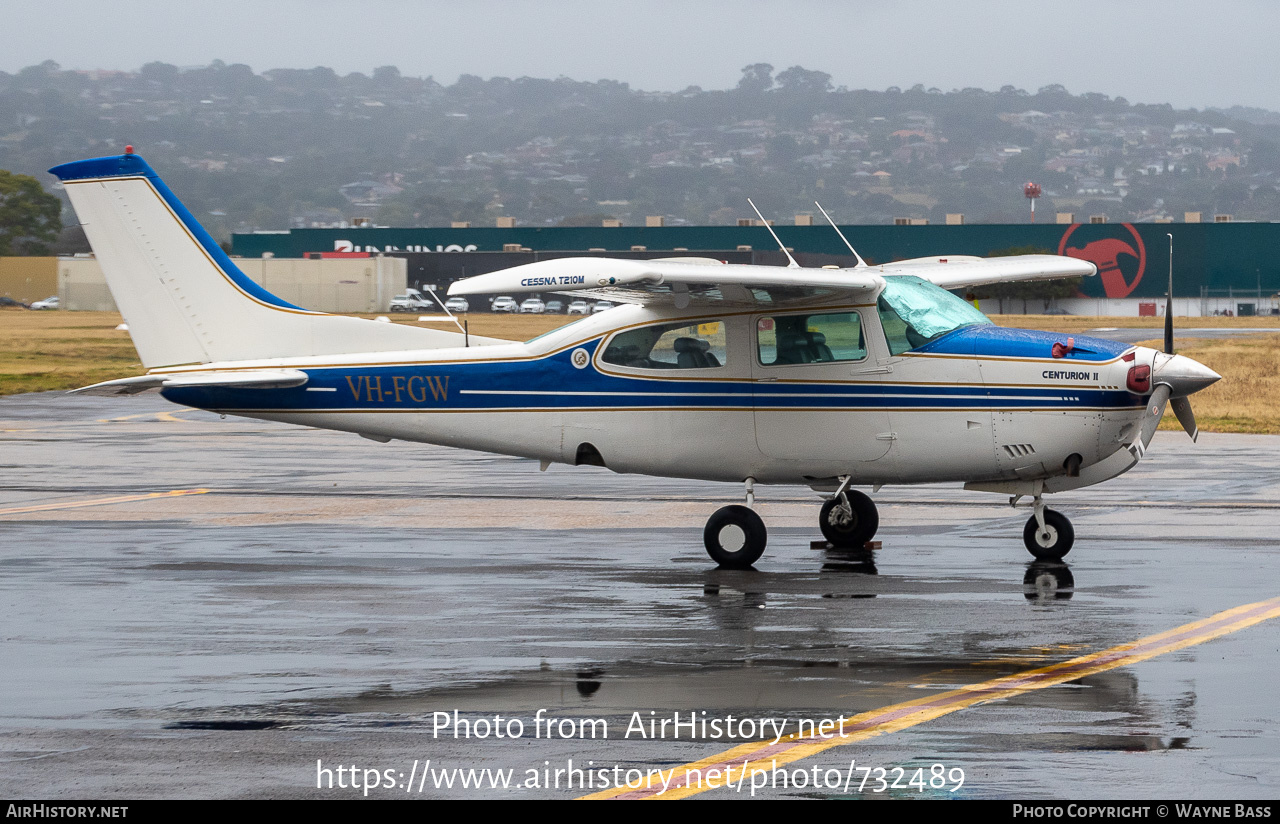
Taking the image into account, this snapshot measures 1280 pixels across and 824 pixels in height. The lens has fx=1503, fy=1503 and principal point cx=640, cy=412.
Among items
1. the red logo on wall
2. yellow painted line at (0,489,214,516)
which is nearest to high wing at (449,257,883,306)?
yellow painted line at (0,489,214,516)

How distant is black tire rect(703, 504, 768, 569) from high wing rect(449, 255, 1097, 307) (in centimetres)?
174

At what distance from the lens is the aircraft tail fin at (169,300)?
518 inches

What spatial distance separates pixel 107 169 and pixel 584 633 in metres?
6.78

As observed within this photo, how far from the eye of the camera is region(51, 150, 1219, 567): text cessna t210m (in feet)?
37.6

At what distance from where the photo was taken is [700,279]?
36.2 ft

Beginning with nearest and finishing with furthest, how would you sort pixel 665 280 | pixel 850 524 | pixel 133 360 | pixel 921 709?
1. pixel 921 709
2. pixel 665 280
3. pixel 850 524
4. pixel 133 360

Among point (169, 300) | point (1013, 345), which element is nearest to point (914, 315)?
point (1013, 345)

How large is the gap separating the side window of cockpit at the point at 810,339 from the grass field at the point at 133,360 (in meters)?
15.6

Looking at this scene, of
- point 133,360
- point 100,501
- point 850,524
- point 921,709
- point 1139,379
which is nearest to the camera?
point 921,709

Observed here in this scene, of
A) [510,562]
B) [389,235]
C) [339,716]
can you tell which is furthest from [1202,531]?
[389,235]

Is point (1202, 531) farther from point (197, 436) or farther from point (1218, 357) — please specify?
point (1218, 357)

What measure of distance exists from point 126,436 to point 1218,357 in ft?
115

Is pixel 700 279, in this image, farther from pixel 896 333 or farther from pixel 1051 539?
pixel 1051 539

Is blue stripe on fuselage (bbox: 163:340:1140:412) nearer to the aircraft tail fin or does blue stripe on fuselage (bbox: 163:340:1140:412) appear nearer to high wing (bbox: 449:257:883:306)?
the aircraft tail fin
